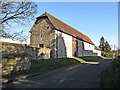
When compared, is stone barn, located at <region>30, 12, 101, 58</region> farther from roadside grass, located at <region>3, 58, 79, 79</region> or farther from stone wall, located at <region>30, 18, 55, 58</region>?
roadside grass, located at <region>3, 58, 79, 79</region>

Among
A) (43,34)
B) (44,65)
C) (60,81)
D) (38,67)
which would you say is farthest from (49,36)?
(60,81)

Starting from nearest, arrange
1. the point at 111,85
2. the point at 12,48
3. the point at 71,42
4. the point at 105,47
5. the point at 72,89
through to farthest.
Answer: the point at 111,85
the point at 72,89
the point at 12,48
the point at 71,42
the point at 105,47

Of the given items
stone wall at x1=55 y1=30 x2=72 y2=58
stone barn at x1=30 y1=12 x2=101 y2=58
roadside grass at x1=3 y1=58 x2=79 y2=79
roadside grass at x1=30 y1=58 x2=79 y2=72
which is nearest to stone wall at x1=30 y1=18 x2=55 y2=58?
stone barn at x1=30 y1=12 x2=101 y2=58

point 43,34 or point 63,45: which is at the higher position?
point 43,34

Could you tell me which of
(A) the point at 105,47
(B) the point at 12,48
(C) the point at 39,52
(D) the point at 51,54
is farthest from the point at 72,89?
(A) the point at 105,47

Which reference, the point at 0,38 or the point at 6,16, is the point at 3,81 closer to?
the point at 0,38

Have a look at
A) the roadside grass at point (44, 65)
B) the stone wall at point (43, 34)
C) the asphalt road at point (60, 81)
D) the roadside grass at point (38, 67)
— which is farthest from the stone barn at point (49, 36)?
the asphalt road at point (60, 81)

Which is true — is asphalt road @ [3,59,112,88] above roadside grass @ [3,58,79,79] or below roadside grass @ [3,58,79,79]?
below

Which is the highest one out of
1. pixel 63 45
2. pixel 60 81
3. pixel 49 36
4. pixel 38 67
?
pixel 49 36

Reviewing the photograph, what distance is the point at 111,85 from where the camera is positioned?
33.0ft

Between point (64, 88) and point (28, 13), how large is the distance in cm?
1593

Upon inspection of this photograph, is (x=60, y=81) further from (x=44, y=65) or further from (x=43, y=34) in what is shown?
(x=43, y=34)

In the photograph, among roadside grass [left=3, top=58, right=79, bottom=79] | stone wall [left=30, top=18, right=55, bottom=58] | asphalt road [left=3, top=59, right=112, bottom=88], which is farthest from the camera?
stone wall [left=30, top=18, right=55, bottom=58]

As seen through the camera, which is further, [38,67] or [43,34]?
[43,34]
